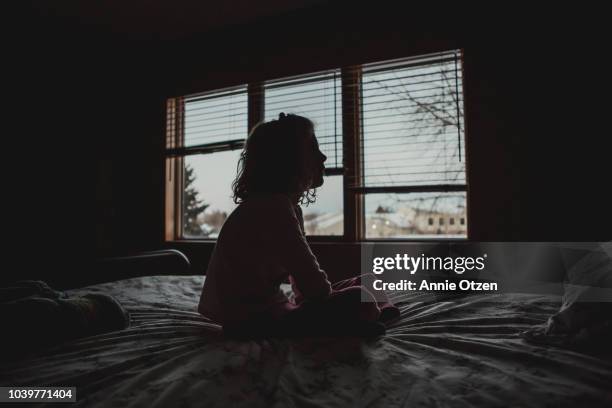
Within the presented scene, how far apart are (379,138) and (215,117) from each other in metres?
1.36

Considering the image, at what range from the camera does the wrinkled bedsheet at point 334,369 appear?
1.84 ft

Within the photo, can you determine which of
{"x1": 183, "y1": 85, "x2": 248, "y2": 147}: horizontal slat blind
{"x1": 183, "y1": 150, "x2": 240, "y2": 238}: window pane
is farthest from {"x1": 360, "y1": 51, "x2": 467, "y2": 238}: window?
{"x1": 183, "y1": 150, "x2": 240, "y2": 238}: window pane

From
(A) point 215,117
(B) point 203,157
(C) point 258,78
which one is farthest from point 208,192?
(C) point 258,78

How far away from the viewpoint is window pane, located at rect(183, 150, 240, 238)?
115 inches

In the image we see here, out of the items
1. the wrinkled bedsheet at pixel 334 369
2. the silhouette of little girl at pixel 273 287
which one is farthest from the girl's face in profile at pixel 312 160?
the wrinkled bedsheet at pixel 334 369

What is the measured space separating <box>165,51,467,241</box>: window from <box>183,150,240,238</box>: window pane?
0.08 ft

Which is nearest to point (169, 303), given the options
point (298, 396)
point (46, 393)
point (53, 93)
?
point (46, 393)

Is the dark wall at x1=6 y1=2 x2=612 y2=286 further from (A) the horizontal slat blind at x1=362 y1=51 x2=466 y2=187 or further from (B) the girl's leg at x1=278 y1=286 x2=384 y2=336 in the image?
(B) the girl's leg at x1=278 y1=286 x2=384 y2=336

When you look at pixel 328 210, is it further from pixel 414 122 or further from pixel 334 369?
pixel 334 369

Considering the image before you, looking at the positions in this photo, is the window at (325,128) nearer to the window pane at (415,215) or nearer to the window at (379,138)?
the window at (379,138)

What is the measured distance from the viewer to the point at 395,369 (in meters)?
0.67

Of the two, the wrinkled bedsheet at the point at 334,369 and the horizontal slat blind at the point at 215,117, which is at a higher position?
the horizontal slat blind at the point at 215,117

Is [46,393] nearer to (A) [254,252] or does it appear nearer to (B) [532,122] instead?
(A) [254,252]

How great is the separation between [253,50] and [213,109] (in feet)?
1.88
